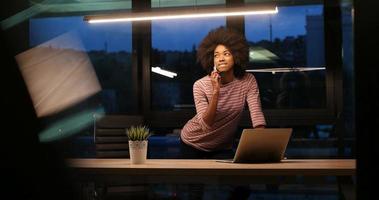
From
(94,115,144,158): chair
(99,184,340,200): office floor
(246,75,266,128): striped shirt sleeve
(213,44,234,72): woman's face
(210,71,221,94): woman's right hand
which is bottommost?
(99,184,340,200): office floor

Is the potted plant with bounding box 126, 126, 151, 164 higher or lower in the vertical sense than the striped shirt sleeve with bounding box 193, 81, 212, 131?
lower

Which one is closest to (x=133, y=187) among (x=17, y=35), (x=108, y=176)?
(x=108, y=176)

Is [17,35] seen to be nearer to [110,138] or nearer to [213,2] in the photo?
[110,138]

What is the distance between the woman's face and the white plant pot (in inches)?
34.3

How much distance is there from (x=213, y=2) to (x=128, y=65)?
1164 millimetres

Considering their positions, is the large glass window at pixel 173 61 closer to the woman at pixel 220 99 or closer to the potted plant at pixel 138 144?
the woman at pixel 220 99

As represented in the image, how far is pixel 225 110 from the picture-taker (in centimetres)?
286

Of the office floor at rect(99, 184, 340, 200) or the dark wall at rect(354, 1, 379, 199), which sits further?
the office floor at rect(99, 184, 340, 200)

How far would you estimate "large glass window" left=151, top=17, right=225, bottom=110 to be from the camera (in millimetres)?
5379

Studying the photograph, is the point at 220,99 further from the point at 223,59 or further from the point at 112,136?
the point at 112,136

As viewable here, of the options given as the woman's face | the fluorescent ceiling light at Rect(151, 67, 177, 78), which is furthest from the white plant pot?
the fluorescent ceiling light at Rect(151, 67, 177, 78)

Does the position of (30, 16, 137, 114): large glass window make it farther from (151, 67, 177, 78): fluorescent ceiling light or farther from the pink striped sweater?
the pink striped sweater

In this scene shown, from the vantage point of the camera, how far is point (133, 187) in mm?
2434

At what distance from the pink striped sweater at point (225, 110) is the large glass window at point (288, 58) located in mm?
2231
